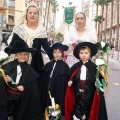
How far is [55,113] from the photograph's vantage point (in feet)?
13.6

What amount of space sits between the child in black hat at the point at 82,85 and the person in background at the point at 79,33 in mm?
650

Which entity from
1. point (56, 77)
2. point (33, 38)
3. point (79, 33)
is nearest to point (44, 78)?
point (56, 77)

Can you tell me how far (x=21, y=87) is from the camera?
3.97 metres

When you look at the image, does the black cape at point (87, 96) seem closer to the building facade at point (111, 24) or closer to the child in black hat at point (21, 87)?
the child in black hat at point (21, 87)

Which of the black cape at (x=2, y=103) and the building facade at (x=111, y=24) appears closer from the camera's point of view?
the black cape at (x=2, y=103)

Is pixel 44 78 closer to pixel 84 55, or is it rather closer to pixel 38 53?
pixel 38 53

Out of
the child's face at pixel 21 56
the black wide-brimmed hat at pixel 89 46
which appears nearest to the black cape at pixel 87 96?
the black wide-brimmed hat at pixel 89 46

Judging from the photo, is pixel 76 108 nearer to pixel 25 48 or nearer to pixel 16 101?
pixel 16 101

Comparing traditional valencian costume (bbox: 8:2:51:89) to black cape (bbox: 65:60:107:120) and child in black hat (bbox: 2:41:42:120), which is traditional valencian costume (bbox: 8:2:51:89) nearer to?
child in black hat (bbox: 2:41:42:120)

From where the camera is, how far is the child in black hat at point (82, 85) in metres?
4.10

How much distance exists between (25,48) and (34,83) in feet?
1.94

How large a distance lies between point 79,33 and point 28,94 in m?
1.60

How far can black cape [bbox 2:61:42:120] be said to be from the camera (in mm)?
4020

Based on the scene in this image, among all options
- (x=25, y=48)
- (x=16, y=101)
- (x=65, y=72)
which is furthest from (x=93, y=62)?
(x=16, y=101)
